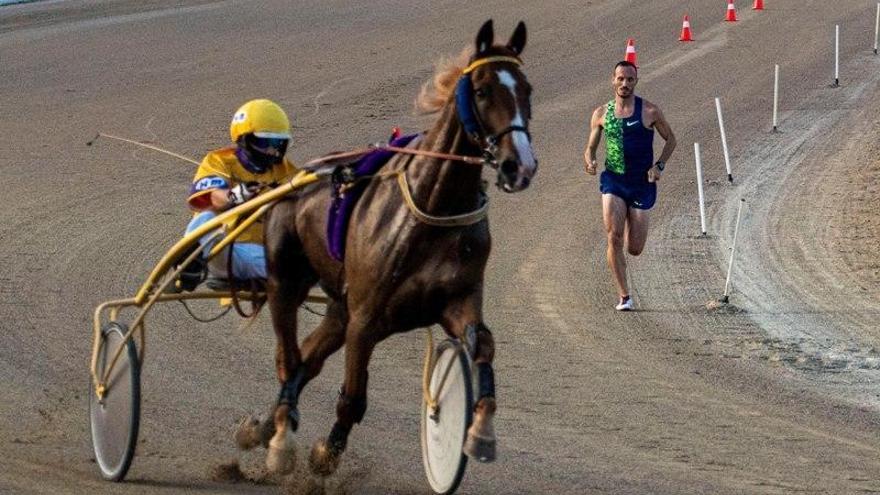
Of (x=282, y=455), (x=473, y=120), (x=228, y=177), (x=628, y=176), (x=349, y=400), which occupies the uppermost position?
(x=473, y=120)

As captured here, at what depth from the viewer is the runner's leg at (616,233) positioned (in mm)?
11727

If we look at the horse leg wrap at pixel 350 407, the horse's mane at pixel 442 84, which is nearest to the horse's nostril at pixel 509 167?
the horse's mane at pixel 442 84

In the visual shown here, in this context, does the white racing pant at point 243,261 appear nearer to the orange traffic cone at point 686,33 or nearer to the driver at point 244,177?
the driver at point 244,177

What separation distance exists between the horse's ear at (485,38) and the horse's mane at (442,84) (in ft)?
0.72

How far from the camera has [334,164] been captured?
704 centimetres

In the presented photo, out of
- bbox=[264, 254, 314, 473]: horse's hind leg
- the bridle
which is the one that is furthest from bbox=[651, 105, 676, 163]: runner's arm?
the bridle

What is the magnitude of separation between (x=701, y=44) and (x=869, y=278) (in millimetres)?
12863

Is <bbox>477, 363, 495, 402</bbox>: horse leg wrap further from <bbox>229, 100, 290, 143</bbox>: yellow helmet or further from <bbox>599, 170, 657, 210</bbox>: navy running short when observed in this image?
<bbox>599, 170, 657, 210</bbox>: navy running short

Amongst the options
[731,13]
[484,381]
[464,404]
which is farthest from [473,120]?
[731,13]

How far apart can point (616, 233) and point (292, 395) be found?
483 centimetres

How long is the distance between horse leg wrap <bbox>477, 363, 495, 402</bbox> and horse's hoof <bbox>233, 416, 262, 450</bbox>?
1.57 m

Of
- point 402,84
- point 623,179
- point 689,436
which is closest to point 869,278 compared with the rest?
point 623,179

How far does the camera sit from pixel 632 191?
11734mm

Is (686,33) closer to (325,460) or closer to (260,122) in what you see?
(260,122)
